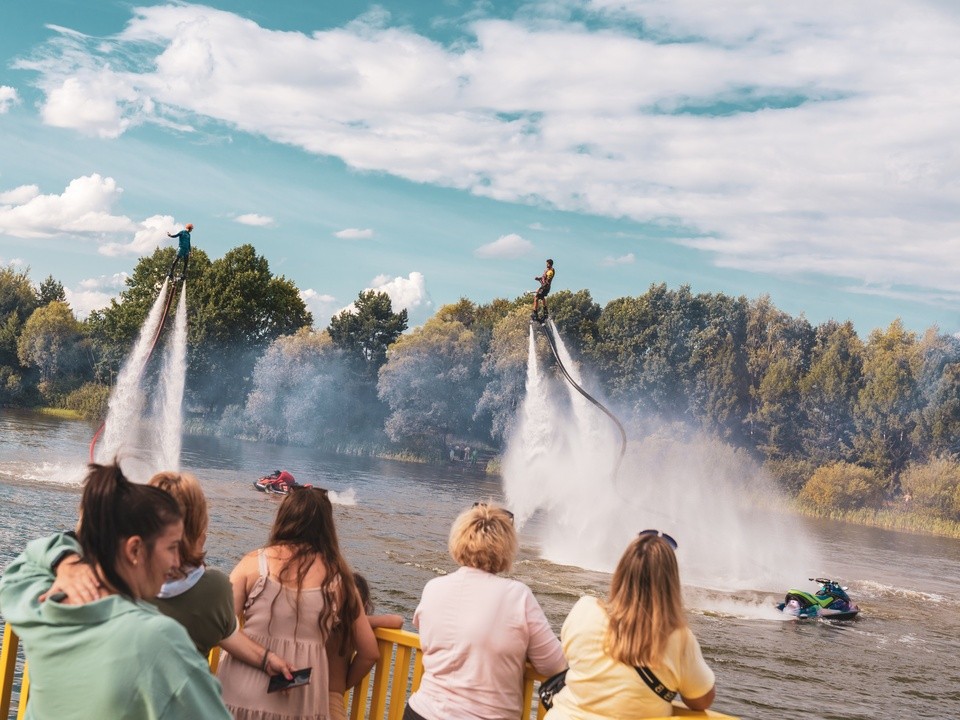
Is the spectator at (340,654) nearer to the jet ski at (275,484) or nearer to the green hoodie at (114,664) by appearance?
the green hoodie at (114,664)

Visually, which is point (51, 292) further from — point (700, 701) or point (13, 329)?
point (700, 701)

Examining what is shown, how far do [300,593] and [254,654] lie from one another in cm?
32

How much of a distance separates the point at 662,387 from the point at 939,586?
4438cm

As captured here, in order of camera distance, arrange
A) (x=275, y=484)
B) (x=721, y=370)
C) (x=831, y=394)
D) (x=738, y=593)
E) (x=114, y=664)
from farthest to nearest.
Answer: (x=721, y=370) < (x=831, y=394) < (x=275, y=484) < (x=738, y=593) < (x=114, y=664)

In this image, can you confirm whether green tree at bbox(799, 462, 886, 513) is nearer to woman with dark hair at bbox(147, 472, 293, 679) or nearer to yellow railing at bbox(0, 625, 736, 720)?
yellow railing at bbox(0, 625, 736, 720)

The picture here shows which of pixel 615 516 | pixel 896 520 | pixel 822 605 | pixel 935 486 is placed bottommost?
pixel 822 605

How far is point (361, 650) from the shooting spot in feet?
16.9

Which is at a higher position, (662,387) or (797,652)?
(662,387)

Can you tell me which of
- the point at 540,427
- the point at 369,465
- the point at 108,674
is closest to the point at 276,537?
the point at 108,674

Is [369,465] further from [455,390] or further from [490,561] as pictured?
[490,561]

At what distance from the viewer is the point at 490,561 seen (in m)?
4.86

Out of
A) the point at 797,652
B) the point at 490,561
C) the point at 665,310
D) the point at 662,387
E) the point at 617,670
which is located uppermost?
the point at 665,310

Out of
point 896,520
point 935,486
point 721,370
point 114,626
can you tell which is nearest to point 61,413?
point 721,370

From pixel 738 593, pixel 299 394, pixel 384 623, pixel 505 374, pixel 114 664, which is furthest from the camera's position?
pixel 299 394
